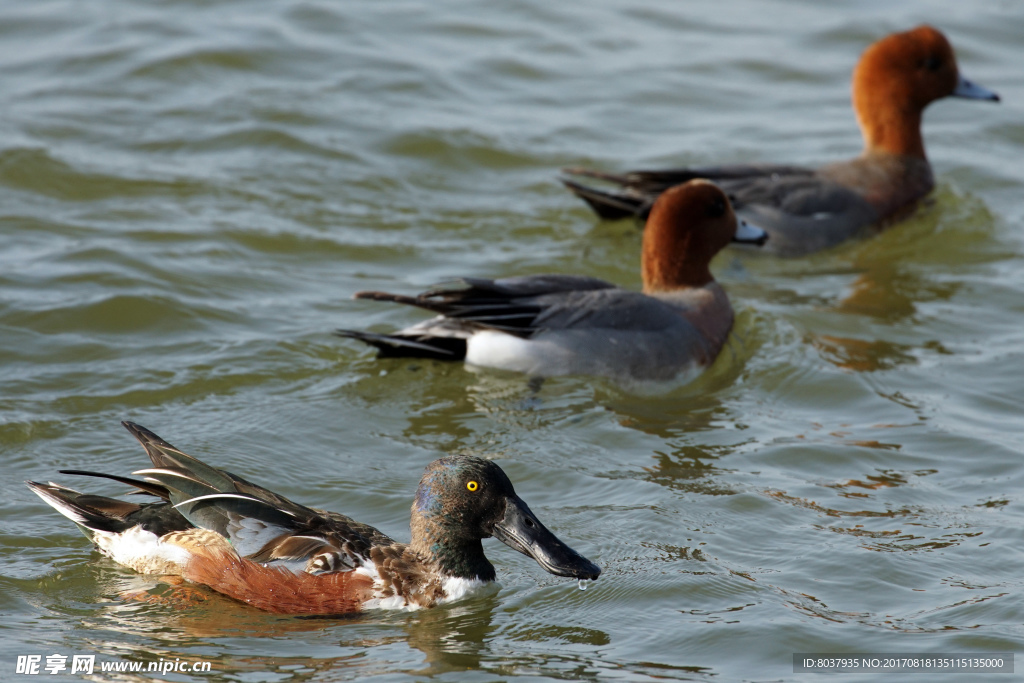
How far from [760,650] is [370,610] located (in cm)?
150

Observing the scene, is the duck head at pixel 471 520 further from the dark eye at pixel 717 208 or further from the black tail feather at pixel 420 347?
the dark eye at pixel 717 208

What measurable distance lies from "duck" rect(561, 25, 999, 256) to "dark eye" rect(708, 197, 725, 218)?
49.7 inches

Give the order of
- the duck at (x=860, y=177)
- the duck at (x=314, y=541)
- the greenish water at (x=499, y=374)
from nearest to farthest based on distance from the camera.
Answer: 1. the duck at (x=314, y=541)
2. the greenish water at (x=499, y=374)
3. the duck at (x=860, y=177)

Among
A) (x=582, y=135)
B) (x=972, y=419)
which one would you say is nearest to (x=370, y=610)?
(x=972, y=419)

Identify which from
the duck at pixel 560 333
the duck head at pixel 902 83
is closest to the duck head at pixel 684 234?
the duck at pixel 560 333

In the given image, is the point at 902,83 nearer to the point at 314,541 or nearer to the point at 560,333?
the point at 560,333

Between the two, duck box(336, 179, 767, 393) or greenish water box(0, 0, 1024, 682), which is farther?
duck box(336, 179, 767, 393)

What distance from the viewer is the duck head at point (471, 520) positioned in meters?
5.11

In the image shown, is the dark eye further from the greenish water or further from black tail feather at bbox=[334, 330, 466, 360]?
black tail feather at bbox=[334, 330, 466, 360]

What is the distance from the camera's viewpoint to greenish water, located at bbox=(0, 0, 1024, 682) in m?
5.14

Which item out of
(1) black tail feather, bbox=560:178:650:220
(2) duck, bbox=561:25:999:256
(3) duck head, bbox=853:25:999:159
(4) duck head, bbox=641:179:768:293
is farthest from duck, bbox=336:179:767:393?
(3) duck head, bbox=853:25:999:159

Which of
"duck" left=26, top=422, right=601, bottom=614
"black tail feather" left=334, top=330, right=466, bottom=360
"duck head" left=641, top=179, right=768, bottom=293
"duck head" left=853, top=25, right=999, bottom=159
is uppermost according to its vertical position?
"duck head" left=853, top=25, right=999, bottom=159

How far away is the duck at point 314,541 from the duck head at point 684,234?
335 centimetres

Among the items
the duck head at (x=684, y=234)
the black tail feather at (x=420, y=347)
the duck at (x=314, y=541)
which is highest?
the duck head at (x=684, y=234)
